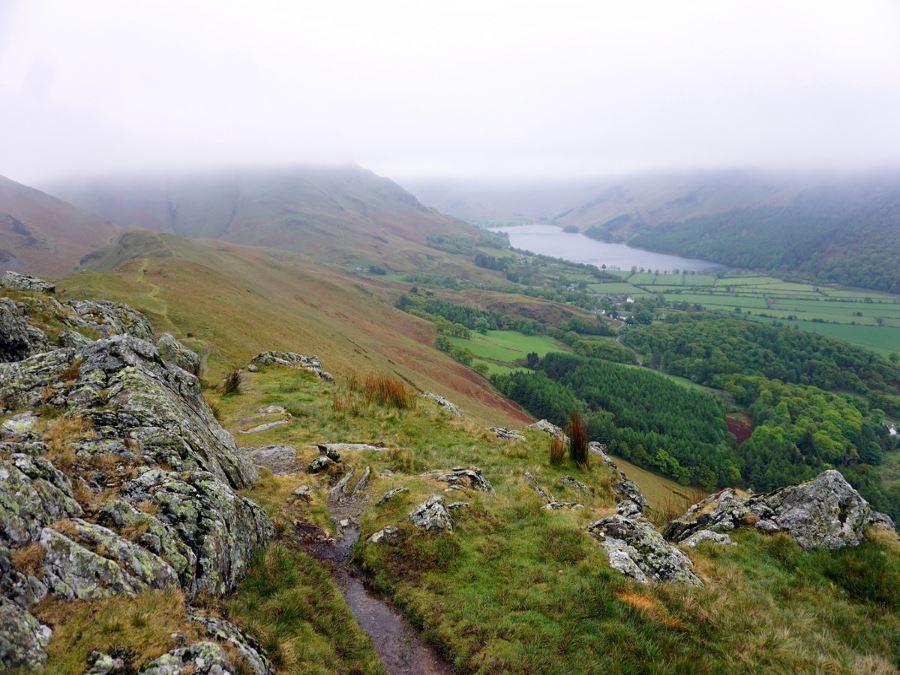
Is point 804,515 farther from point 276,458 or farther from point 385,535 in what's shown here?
point 276,458

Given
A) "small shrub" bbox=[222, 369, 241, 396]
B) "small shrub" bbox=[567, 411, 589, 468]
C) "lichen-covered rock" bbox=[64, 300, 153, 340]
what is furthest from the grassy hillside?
"small shrub" bbox=[567, 411, 589, 468]

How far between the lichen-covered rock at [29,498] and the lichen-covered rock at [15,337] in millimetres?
12307

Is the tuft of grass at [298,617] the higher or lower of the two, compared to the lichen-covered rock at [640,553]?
higher

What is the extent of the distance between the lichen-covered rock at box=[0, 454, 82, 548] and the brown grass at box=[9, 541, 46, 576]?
0.19 metres

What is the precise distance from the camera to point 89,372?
1323cm

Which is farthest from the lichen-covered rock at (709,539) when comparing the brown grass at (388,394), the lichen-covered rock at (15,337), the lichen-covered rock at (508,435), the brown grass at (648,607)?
the lichen-covered rock at (15,337)

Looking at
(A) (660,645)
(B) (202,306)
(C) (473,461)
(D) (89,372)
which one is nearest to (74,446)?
(D) (89,372)

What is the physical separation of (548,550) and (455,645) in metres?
4.08

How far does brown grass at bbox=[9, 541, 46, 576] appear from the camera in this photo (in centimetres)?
629

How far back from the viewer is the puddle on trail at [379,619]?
907cm

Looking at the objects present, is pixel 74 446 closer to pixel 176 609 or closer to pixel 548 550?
pixel 176 609

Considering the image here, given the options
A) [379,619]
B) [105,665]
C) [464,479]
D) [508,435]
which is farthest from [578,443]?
[105,665]

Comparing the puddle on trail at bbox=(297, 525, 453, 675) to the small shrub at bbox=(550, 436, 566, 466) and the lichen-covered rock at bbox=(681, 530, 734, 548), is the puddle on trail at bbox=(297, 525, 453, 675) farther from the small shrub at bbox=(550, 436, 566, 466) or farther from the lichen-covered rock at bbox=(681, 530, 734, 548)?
the small shrub at bbox=(550, 436, 566, 466)

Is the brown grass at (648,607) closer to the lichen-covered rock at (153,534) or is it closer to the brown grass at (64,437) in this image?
the lichen-covered rock at (153,534)
